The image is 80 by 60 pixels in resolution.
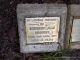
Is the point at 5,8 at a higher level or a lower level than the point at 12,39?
higher

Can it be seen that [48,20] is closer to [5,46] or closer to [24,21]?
[24,21]

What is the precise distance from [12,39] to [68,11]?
49 cm

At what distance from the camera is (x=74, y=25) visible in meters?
2.00

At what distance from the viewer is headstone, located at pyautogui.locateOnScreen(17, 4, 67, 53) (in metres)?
1.90

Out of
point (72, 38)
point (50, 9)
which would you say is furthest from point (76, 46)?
point (50, 9)

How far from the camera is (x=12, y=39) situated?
2012 mm

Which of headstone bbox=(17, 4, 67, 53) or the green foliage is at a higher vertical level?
headstone bbox=(17, 4, 67, 53)

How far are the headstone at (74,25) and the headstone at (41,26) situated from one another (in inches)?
2.3

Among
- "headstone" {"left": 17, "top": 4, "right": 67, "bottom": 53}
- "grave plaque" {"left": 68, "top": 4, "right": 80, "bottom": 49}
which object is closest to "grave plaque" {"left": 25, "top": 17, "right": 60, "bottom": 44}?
"headstone" {"left": 17, "top": 4, "right": 67, "bottom": 53}

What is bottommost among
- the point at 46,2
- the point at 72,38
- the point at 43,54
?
the point at 43,54

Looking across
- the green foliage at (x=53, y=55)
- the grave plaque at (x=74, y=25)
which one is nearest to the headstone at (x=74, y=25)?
the grave plaque at (x=74, y=25)

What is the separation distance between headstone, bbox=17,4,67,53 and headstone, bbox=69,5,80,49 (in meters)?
0.06

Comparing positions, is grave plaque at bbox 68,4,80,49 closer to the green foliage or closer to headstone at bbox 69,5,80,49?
headstone at bbox 69,5,80,49

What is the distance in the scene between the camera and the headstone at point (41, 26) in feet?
6.23
